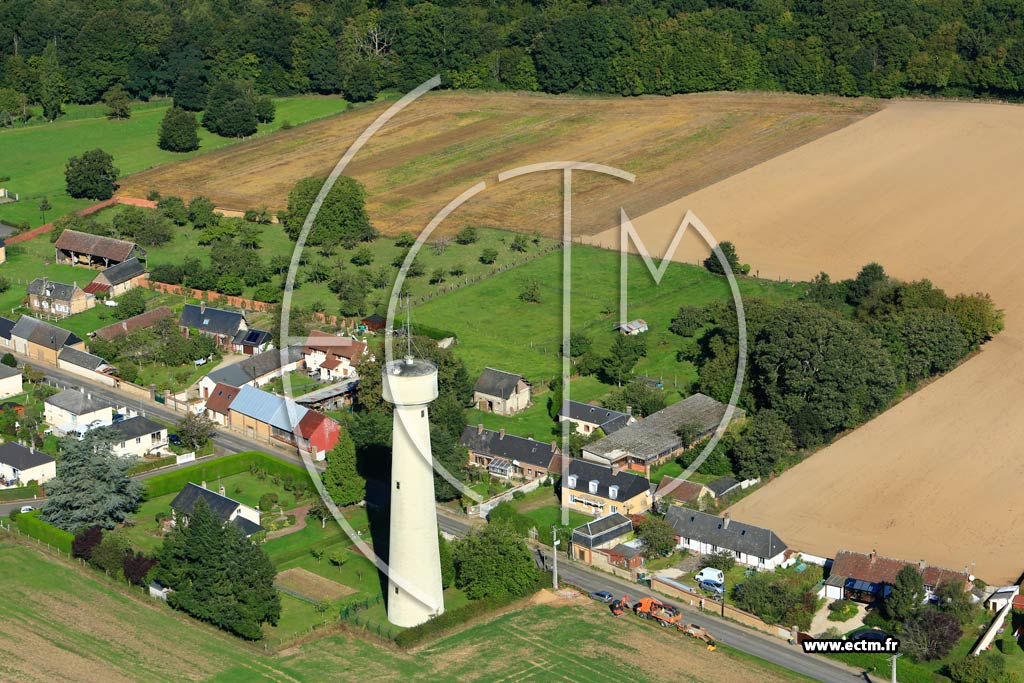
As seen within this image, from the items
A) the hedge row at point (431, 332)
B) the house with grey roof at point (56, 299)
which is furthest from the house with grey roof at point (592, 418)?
the house with grey roof at point (56, 299)

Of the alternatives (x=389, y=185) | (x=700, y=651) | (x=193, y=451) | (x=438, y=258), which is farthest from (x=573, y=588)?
(x=389, y=185)

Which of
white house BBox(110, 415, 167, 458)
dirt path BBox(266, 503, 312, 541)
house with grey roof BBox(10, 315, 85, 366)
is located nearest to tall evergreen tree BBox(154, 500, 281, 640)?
dirt path BBox(266, 503, 312, 541)

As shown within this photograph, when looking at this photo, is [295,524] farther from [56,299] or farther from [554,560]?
[56,299]

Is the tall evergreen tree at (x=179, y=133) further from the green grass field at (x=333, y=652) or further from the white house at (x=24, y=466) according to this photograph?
the green grass field at (x=333, y=652)

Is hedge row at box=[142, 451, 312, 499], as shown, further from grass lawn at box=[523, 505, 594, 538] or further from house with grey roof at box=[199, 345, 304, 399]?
grass lawn at box=[523, 505, 594, 538]

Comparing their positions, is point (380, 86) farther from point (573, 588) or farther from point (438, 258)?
point (573, 588)

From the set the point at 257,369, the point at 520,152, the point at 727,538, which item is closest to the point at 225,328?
the point at 257,369
